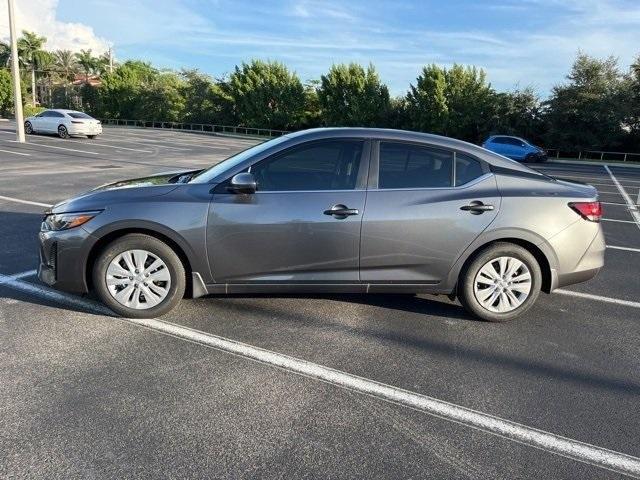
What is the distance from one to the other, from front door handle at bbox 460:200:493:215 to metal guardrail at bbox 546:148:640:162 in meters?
35.5

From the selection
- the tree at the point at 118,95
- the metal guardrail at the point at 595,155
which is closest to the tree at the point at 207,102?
the tree at the point at 118,95

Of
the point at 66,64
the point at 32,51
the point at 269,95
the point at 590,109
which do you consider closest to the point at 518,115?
the point at 590,109

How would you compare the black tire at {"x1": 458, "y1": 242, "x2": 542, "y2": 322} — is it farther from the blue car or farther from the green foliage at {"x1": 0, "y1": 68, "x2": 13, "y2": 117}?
the green foliage at {"x1": 0, "y1": 68, "x2": 13, "y2": 117}

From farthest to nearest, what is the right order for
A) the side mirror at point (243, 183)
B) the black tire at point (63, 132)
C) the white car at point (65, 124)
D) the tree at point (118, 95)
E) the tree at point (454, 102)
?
the tree at point (118, 95) < the tree at point (454, 102) < the black tire at point (63, 132) < the white car at point (65, 124) < the side mirror at point (243, 183)

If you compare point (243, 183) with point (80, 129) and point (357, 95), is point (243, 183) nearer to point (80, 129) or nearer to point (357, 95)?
point (80, 129)

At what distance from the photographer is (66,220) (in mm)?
4098

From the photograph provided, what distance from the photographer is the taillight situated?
4391mm

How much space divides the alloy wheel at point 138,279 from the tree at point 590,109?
121 ft

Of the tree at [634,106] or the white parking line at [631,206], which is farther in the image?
the tree at [634,106]

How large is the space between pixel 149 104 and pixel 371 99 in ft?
87.2

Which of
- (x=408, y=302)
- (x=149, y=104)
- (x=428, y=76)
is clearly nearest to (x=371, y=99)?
(x=428, y=76)

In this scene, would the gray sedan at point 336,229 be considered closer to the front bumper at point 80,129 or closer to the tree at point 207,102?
the front bumper at point 80,129

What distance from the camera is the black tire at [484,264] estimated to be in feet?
14.1

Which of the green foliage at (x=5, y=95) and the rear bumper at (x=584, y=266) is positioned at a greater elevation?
the green foliage at (x=5, y=95)
